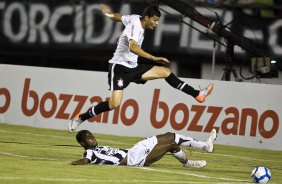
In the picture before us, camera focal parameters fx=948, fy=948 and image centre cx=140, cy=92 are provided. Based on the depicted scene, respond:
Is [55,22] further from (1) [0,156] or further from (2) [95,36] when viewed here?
(1) [0,156]

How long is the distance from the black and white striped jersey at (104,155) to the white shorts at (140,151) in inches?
4.4

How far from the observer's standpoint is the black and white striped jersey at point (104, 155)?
13530mm

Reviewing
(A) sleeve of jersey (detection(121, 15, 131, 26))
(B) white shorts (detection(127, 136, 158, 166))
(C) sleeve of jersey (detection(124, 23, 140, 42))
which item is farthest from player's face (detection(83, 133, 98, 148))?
(A) sleeve of jersey (detection(121, 15, 131, 26))

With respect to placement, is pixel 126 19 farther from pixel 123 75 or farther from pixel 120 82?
pixel 120 82

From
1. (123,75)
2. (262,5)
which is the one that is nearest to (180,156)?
(123,75)

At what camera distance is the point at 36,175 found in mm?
12359

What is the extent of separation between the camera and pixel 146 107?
2191 centimetres

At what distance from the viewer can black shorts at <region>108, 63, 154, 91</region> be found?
16.8m

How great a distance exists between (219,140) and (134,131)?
78.0 inches

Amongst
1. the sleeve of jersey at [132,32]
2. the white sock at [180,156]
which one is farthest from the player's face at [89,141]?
the sleeve of jersey at [132,32]

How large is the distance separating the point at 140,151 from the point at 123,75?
3267 mm

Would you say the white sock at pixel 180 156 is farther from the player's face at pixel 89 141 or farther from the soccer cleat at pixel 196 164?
the player's face at pixel 89 141

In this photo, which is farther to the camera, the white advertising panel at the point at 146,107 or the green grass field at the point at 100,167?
the white advertising panel at the point at 146,107

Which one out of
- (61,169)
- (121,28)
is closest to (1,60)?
(121,28)
